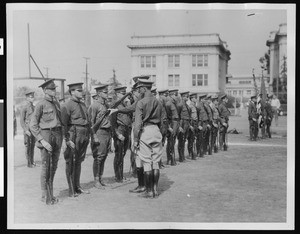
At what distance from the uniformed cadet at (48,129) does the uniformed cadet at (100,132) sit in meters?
0.73

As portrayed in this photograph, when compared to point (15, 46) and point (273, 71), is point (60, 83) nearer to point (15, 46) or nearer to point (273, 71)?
point (15, 46)

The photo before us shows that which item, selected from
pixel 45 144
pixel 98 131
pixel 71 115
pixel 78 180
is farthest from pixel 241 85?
pixel 45 144

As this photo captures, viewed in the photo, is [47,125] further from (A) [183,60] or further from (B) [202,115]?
(B) [202,115]

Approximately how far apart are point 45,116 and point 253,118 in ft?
18.7

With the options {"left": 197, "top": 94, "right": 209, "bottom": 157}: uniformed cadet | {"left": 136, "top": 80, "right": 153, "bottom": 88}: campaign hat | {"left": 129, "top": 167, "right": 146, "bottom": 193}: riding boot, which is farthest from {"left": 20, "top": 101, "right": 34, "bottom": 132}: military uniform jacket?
{"left": 197, "top": 94, "right": 209, "bottom": 157}: uniformed cadet

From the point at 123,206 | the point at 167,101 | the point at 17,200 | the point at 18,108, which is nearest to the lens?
the point at 123,206

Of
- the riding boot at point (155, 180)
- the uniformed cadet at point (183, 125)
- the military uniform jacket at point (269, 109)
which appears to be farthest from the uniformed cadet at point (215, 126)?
the riding boot at point (155, 180)

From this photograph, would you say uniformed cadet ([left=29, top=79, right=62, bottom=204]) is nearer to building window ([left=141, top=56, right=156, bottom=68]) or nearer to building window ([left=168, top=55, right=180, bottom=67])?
building window ([left=141, top=56, right=156, bottom=68])

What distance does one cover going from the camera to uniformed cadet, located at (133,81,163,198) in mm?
6129

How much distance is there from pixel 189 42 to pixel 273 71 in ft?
5.21

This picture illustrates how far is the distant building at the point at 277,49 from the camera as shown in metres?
6.61

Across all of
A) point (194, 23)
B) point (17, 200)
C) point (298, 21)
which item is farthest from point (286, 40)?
point (17, 200)

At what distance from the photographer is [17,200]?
21.3 ft

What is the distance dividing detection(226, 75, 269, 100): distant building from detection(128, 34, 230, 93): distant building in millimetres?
237
